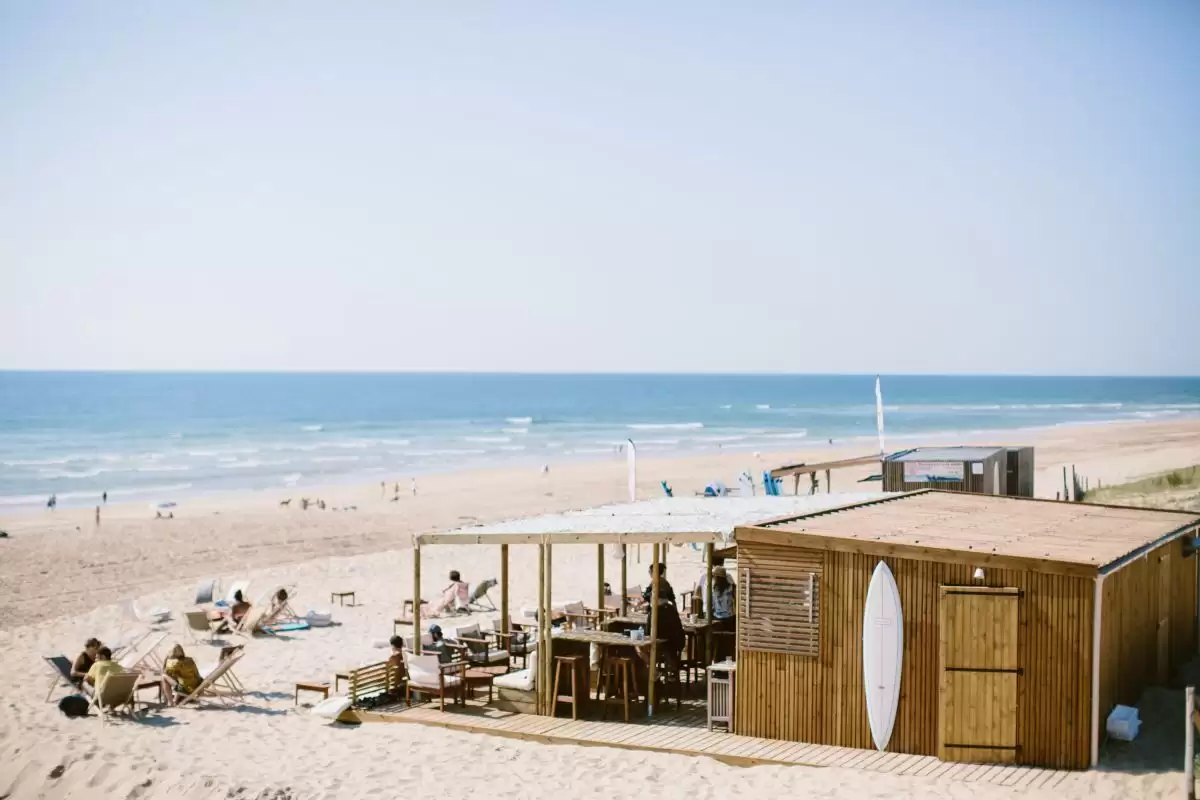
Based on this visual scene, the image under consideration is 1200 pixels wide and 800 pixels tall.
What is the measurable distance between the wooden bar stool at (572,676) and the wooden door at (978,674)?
11.4 ft

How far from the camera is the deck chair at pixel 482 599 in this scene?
709 inches

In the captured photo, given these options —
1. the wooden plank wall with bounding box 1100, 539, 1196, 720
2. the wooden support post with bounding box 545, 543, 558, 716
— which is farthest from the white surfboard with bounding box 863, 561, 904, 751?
the wooden support post with bounding box 545, 543, 558, 716

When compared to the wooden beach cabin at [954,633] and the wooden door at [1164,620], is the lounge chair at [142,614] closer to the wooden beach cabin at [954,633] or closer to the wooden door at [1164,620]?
the wooden beach cabin at [954,633]


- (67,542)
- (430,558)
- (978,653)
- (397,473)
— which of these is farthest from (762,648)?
(397,473)

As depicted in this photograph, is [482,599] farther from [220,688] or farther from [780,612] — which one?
[780,612]

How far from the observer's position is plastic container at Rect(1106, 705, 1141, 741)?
9.73m

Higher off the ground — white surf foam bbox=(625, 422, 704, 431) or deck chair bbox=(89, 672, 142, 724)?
deck chair bbox=(89, 672, 142, 724)

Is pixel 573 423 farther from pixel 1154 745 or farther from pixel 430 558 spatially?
pixel 1154 745

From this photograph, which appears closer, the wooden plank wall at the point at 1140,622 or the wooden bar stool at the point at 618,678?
the wooden plank wall at the point at 1140,622

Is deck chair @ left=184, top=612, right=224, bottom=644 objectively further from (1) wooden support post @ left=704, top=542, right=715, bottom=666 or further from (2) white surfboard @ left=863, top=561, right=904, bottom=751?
(2) white surfboard @ left=863, top=561, right=904, bottom=751

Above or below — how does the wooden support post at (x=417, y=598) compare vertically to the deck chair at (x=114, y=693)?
above

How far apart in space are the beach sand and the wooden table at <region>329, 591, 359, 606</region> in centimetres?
22

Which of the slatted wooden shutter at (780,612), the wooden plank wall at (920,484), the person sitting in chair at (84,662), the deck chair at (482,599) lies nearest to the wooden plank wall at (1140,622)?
the slatted wooden shutter at (780,612)

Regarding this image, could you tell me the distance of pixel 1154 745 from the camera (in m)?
9.77
